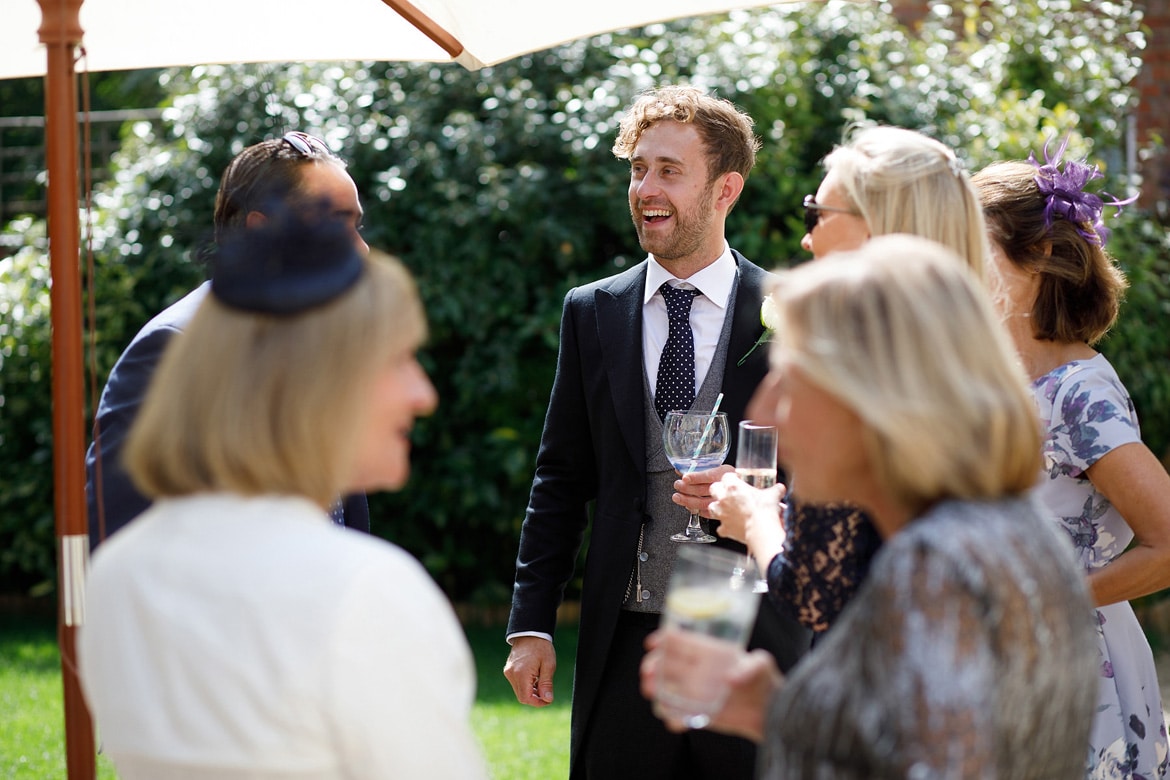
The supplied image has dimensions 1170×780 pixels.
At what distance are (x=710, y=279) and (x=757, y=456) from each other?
37.0 inches

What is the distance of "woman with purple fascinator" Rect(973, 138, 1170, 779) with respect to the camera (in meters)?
2.94

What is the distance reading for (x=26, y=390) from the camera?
25.0 ft

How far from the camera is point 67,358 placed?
96.6 inches

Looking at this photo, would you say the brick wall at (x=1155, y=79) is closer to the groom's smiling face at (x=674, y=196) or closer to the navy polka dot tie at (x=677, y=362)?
the groom's smiling face at (x=674, y=196)

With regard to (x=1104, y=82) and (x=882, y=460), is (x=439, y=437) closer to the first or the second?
(x=1104, y=82)

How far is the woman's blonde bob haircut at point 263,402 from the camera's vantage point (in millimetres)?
1634

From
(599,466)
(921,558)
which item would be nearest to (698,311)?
(599,466)

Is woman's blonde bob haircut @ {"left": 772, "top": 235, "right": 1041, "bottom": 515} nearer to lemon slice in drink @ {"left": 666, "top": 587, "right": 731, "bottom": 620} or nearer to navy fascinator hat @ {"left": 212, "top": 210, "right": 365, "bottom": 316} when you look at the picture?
lemon slice in drink @ {"left": 666, "top": 587, "right": 731, "bottom": 620}

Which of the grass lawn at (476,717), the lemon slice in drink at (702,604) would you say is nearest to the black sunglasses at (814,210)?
the lemon slice in drink at (702,604)

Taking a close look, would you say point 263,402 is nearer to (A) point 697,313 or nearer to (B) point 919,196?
(B) point 919,196

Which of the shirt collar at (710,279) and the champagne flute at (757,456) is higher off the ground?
the shirt collar at (710,279)

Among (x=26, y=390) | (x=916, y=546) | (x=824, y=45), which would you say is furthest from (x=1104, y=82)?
(x=916, y=546)

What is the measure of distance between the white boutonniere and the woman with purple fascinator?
19.5 inches

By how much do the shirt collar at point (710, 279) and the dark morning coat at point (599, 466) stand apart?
28 mm
